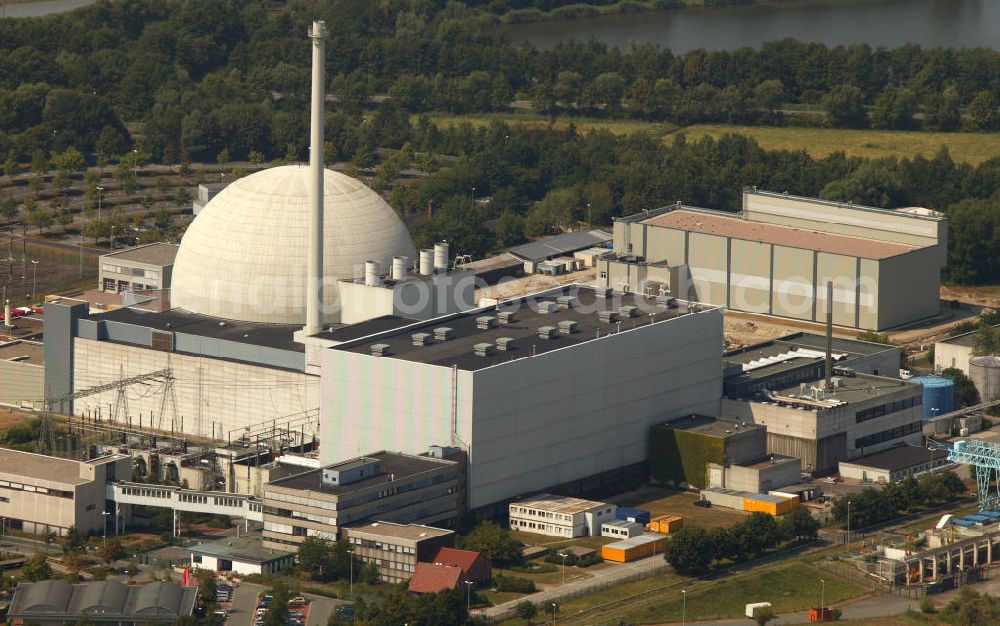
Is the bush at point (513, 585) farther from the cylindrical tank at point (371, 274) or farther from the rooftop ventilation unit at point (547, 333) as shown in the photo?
the cylindrical tank at point (371, 274)

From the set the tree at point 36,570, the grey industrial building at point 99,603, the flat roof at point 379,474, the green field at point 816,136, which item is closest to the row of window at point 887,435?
the flat roof at point 379,474

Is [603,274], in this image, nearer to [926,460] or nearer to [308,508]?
[926,460]

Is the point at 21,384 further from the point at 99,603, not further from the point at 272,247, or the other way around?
the point at 99,603

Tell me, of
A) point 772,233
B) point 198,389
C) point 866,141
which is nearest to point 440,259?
point 198,389

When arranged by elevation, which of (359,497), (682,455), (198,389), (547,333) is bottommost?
(682,455)

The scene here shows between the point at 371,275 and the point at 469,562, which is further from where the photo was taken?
the point at 371,275

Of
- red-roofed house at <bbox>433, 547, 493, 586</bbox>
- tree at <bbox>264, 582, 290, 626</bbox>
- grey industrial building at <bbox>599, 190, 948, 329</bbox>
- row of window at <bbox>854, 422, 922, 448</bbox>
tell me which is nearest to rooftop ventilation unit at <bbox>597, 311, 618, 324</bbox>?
row of window at <bbox>854, 422, 922, 448</bbox>

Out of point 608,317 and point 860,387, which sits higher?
point 608,317

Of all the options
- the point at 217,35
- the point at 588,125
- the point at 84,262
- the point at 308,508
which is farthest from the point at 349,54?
the point at 308,508
